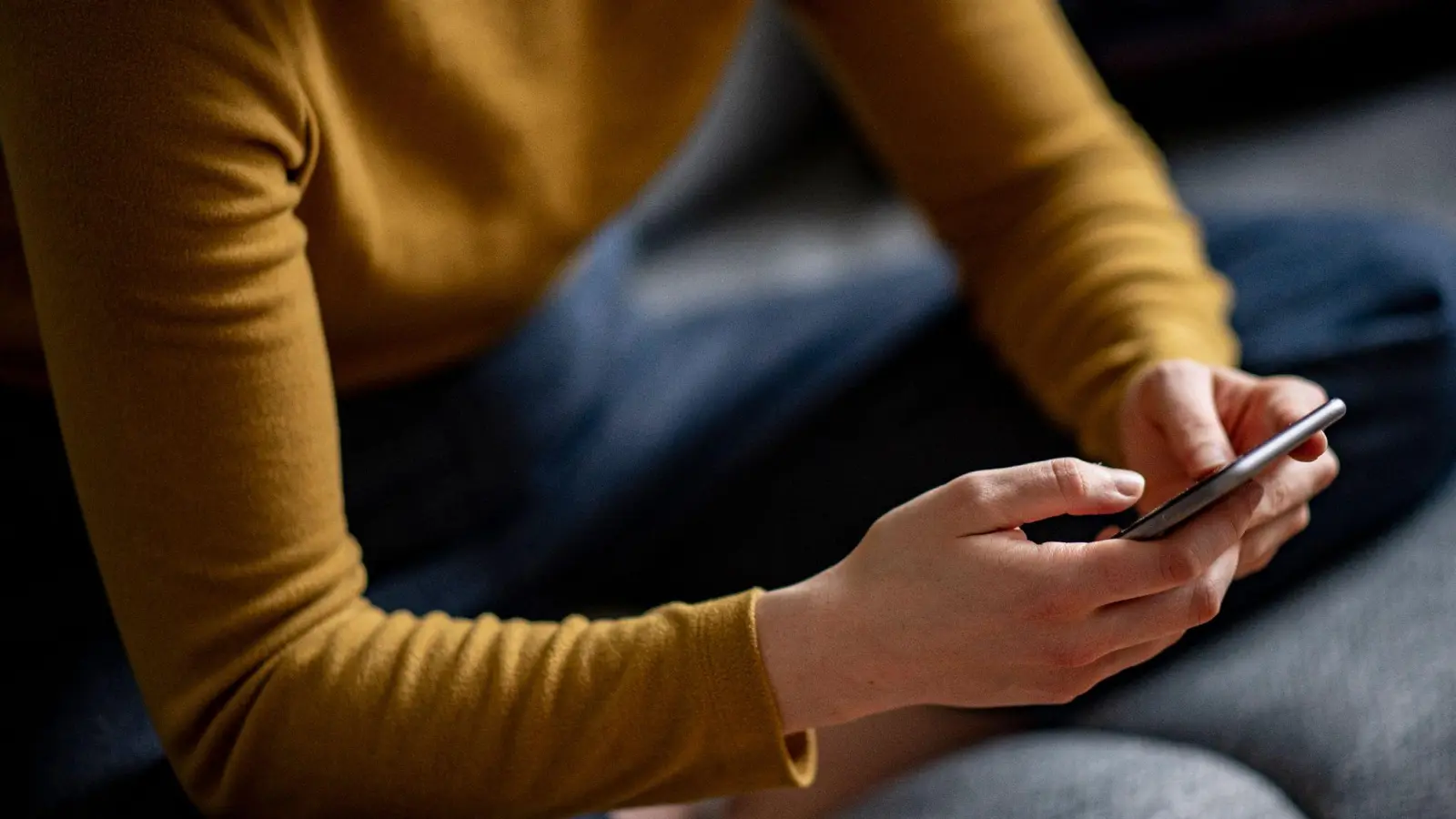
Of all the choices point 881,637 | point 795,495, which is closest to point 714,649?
point 881,637

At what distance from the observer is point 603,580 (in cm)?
68

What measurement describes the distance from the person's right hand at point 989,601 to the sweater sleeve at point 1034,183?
0.19m

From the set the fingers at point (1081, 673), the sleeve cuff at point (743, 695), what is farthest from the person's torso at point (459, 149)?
the fingers at point (1081, 673)

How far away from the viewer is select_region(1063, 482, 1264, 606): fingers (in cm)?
39

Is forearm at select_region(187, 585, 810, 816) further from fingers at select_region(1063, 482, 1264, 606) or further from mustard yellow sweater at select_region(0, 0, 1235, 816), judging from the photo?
fingers at select_region(1063, 482, 1264, 606)

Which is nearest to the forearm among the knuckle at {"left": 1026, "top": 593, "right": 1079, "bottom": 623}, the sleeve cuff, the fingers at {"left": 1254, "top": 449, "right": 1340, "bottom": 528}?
the sleeve cuff

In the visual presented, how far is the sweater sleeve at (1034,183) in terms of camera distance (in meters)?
0.62

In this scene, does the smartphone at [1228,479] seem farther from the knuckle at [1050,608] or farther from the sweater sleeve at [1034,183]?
the sweater sleeve at [1034,183]

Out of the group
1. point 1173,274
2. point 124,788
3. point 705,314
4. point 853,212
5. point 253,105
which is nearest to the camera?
point 253,105

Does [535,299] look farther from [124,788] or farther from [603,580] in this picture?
[124,788]

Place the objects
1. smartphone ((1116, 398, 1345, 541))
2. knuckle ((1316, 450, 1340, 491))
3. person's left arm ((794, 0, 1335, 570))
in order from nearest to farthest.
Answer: smartphone ((1116, 398, 1345, 541)) → knuckle ((1316, 450, 1340, 491)) → person's left arm ((794, 0, 1335, 570))

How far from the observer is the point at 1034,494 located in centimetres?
40

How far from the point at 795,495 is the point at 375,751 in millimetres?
293

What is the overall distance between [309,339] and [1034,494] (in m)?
0.27
